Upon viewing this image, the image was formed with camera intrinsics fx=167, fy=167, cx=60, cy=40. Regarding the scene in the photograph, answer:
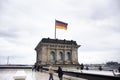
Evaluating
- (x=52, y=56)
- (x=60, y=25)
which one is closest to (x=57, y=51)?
(x=52, y=56)

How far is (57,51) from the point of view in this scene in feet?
156

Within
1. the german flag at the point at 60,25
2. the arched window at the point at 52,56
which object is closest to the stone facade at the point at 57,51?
the arched window at the point at 52,56

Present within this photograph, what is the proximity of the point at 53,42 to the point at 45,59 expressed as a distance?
17.7 ft

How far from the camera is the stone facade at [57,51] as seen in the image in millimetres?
45844

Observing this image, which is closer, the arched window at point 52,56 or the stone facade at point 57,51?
the stone facade at point 57,51

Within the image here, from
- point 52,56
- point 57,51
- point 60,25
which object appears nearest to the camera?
point 60,25

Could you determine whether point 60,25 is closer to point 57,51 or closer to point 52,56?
point 57,51

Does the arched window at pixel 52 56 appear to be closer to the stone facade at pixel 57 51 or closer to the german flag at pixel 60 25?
the stone facade at pixel 57 51

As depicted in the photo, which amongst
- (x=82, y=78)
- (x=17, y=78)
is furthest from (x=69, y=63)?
(x=17, y=78)

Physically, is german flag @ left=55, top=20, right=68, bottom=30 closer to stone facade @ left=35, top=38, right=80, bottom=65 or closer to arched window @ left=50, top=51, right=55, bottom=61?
stone facade @ left=35, top=38, right=80, bottom=65

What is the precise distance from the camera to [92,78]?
47.4ft

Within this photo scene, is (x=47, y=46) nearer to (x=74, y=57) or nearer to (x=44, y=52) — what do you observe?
(x=44, y=52)

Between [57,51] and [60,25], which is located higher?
[60,25]

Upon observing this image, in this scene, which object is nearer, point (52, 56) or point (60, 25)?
point (60, 25)
